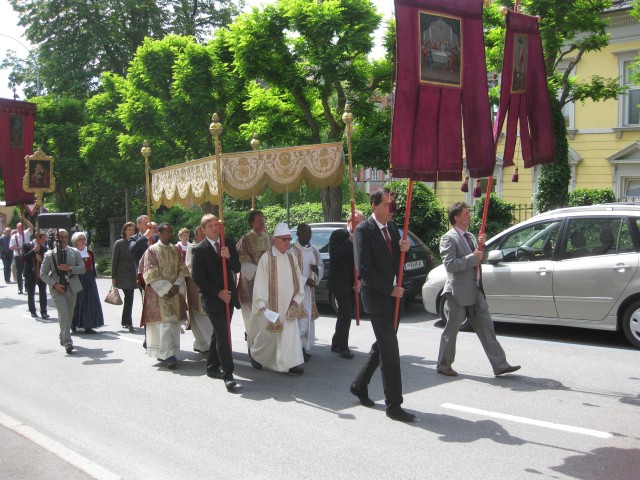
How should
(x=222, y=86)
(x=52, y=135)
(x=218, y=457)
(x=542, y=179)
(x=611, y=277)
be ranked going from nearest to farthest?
1. (x=218, y=457)
2. (x=611, y=277)
3. (x=542, y=179)
4. (x=222, y=86)
5. (x=52, y=135)

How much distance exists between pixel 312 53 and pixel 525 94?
33.7 feet

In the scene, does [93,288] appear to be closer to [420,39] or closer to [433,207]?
[420,39]

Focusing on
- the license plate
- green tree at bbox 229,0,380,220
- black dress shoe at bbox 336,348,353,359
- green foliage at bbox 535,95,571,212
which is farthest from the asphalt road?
green tree at bbox 229,0,380,220

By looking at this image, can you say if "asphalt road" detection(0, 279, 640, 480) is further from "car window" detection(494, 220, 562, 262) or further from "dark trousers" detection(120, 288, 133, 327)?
"dark trousers" detection(120, 288, 133, 327)

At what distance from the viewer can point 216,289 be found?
24.8ft

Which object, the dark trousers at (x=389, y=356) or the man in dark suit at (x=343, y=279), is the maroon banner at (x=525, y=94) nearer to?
the dark trousers at (x=389, y=356)

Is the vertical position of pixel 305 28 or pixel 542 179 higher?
pixel 305 28

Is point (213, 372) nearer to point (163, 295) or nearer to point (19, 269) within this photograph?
point (163, 295)

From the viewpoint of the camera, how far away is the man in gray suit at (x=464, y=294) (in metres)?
7.30

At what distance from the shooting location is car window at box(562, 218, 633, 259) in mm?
8656

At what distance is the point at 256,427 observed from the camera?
6.02 metres

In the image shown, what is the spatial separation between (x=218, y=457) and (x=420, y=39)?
13.2ft

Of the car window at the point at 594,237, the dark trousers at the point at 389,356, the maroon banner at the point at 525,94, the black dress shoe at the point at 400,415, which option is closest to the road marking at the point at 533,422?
the black dress shoe at the point at 400,415

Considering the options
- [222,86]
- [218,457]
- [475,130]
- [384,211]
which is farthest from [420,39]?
[222,86]
